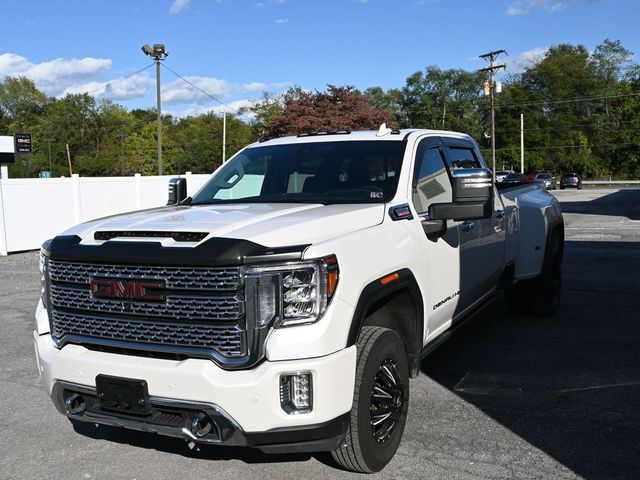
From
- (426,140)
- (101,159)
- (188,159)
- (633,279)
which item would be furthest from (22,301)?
(101,159)

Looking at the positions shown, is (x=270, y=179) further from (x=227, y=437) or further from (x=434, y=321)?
(x=227, y=437)

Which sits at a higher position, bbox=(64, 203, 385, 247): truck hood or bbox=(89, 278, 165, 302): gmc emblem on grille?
bbox=(64, 203, 385, 247): truck hood

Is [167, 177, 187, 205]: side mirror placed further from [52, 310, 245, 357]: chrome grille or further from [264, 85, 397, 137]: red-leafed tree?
[264, 85, 397, 137]: red-leafed tree

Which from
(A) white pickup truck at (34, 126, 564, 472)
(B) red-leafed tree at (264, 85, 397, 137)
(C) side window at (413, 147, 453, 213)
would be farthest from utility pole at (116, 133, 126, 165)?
(A) white pickup truck at (34, 126, 564, 472)

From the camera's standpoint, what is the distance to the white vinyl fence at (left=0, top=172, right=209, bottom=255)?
16.3 metres

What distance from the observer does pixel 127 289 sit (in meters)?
3.18

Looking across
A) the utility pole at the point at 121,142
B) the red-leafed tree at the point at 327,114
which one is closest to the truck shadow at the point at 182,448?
the red-leafed tree at the point at 327,114

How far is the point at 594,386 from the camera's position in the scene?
16.4 ft

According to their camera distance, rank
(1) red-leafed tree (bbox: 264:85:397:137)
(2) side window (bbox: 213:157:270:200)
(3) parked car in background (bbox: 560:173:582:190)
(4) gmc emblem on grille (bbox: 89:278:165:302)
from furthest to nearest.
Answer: (3) parked car in background (bbox: 560:173:582:190), (1) red-leafed tree (bbox: 264:85:397:137), (2) side window (bbox: 213:157:270:200), (4) gmc emblem on grille (bbox: 89:278:165:302)

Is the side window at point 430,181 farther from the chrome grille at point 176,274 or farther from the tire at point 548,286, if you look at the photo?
the tire at point 548,286

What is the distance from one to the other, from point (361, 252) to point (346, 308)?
1.21ft

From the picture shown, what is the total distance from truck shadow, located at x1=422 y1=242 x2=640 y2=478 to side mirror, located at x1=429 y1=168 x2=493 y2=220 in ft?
4.62

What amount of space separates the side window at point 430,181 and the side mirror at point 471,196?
0.30 m

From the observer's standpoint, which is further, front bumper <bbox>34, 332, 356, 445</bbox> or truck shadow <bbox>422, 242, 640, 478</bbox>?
truck shadow <bbox>422, 242, 640, 478</bbox>
